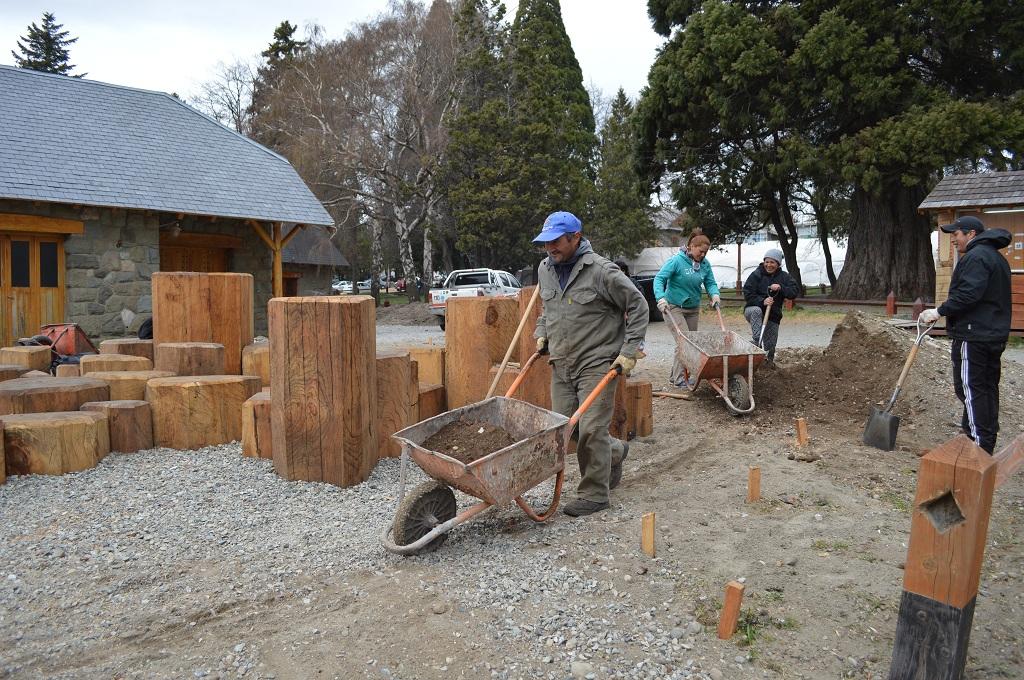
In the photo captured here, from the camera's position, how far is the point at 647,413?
6.54 metres

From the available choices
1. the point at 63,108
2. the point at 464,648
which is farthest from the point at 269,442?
the point at 63,108

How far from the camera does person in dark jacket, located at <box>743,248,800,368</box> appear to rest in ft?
28.0

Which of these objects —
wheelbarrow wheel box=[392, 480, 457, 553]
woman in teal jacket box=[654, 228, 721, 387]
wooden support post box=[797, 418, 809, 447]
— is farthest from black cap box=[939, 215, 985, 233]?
wheelbarrow wheel box=[392, 480, 457, 553]

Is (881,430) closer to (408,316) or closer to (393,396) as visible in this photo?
(393,396)

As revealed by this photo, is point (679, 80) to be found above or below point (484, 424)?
above

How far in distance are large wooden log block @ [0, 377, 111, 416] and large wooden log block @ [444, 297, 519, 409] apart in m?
2.54

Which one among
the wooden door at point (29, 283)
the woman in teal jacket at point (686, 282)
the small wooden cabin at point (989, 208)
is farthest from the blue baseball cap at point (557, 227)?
the small wooden cabin at point (989, 208)

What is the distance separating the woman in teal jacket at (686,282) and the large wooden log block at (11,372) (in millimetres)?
5551

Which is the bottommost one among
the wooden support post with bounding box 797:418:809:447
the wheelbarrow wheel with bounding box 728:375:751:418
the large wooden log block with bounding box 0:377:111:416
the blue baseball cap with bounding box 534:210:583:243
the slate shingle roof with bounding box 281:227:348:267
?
the wooden support post with bounding box 797:418:809:447

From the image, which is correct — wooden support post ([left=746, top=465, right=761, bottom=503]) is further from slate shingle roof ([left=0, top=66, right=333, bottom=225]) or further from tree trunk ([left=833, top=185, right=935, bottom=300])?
tree trunk ([left=833, top=185, right=935, bottom=300])

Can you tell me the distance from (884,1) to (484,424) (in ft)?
60.7

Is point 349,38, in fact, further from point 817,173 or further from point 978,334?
point 978,334

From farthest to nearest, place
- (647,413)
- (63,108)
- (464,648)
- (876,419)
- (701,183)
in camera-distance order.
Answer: (701,183), (63,108), (647,413), (876,419), (464,648)

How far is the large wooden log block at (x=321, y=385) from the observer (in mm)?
4656
